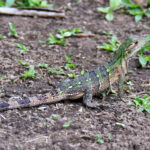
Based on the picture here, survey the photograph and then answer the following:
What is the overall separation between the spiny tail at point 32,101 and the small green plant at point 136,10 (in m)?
5.74

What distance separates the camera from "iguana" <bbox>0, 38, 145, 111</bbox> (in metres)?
5.81

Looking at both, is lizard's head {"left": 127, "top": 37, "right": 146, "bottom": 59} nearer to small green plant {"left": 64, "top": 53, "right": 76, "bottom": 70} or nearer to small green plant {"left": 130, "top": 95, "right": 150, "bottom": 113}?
small green plant {"left": 130, "top": 95, "right": 150, "bottom": 113}

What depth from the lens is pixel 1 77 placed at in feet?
22.3

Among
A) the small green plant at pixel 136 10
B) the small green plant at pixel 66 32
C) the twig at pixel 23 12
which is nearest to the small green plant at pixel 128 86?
the small green plant at pixel 66 32

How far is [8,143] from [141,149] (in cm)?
218

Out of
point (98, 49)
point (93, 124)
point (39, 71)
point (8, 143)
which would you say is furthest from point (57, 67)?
point (8, 143)

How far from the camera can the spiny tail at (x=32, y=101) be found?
5.58 m

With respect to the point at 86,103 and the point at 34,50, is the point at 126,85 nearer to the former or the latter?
the point at 86,103

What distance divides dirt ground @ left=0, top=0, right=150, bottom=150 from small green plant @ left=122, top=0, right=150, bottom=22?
9.2 inches

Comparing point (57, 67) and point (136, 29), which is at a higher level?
point (136, 29)

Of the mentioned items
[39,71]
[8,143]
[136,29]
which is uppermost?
[136,29]

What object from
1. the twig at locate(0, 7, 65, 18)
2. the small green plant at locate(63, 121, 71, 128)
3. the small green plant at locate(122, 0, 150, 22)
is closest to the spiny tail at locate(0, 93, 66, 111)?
the small green plant at locate(63, 121, 71, 128)

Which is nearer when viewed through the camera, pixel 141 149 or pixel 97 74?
pixel 141 149

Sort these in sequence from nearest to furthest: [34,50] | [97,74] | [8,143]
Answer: [8,143]
[97,74]
[34,50]
